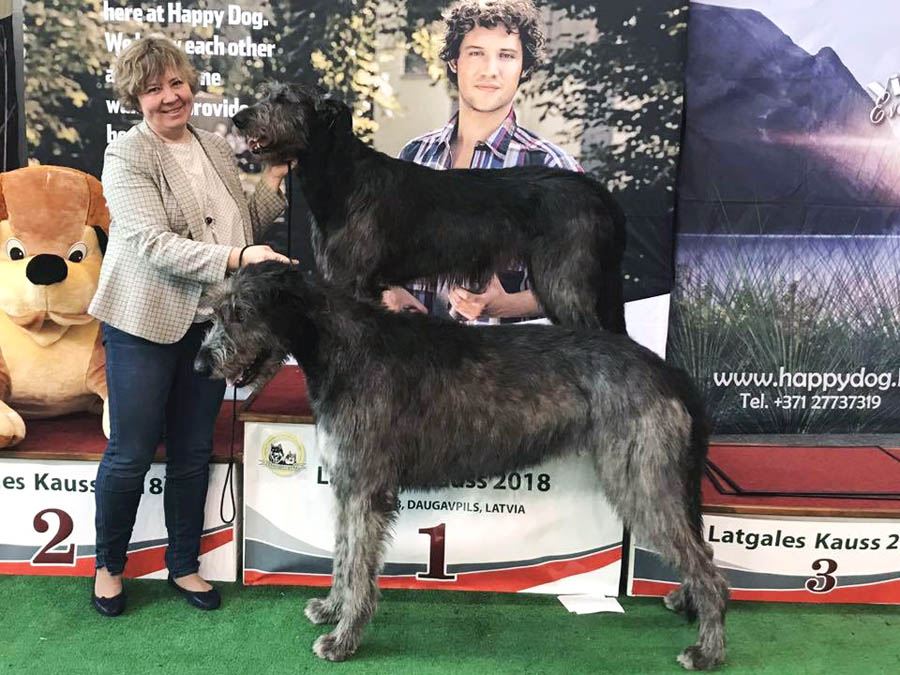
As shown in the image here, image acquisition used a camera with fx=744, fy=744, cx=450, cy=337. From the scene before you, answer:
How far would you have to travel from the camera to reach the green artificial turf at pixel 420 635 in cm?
254

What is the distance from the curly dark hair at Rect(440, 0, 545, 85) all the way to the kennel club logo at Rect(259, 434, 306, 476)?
2224 millimetres

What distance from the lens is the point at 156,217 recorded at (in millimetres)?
2561

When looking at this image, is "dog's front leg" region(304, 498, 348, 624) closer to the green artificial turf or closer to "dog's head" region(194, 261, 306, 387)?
the green artificial turf

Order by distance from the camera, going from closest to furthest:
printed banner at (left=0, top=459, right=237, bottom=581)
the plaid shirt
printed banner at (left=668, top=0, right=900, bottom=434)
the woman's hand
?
the woman's hand
printed banner at (left=0, top=459, right=237, bottom=581)
the plaid shirt
printed banner at (left=668, top=0, right=900, bottom=434)

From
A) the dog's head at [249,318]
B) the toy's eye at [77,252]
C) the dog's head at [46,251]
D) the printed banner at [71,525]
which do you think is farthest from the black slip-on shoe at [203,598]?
the toy's eye at [77,252]

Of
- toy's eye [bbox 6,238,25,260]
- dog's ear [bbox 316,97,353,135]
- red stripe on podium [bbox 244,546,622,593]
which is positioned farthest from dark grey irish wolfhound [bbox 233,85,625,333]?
toy's eye [bbox 6,238,25,260]

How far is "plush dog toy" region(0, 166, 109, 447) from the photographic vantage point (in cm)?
312

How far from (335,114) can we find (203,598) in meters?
1.90

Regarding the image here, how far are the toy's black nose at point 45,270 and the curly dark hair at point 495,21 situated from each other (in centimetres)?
216

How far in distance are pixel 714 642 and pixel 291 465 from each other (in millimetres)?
1676

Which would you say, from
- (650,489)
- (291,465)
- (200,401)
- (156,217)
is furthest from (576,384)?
(156,217)

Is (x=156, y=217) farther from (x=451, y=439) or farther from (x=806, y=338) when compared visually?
(x=806, y=338)

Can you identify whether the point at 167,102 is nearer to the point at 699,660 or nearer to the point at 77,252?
the point at 77,252

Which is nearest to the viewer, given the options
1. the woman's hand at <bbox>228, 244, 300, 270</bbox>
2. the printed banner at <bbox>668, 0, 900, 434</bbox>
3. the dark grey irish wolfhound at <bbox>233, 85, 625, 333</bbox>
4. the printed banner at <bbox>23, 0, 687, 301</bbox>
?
the woman's hand at <bbox>228, 244, 300, 270</bbox>
